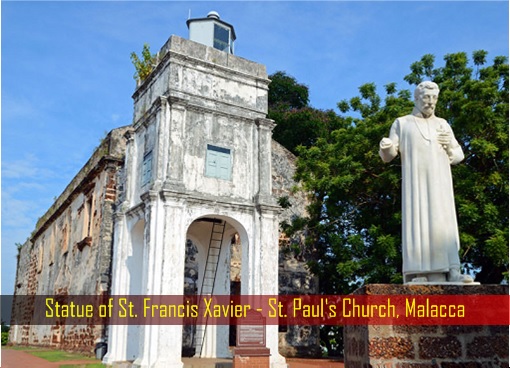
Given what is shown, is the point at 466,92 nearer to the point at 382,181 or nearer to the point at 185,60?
the point at 382,181

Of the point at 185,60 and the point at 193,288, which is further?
the point at 193,288

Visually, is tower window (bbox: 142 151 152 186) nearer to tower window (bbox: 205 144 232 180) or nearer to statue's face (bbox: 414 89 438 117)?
tower window (bbox: 205 144 232 180)

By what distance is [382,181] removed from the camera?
12.2 metres

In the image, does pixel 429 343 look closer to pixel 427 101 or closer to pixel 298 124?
pixel 427 101

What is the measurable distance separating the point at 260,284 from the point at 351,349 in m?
6.59

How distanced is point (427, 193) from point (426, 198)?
0.05 metres

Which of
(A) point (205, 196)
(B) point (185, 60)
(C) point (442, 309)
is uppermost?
(B) point (185, 60)

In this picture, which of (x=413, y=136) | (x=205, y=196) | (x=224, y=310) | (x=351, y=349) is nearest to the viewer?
(x=351, y=349)

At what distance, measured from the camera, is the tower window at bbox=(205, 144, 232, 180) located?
37.3ft

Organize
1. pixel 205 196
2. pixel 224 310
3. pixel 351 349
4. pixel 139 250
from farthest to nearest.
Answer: pixel 224 310
pixel 139 250
pixel 205 196
pixel 351 349

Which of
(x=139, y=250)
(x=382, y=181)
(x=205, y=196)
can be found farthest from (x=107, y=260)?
(x=382, y=181)

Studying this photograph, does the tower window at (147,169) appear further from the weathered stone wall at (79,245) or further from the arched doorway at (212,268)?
the weathered stone wall at (79,245)

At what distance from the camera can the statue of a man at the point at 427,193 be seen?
15.1ft

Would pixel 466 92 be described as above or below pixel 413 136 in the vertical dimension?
above
